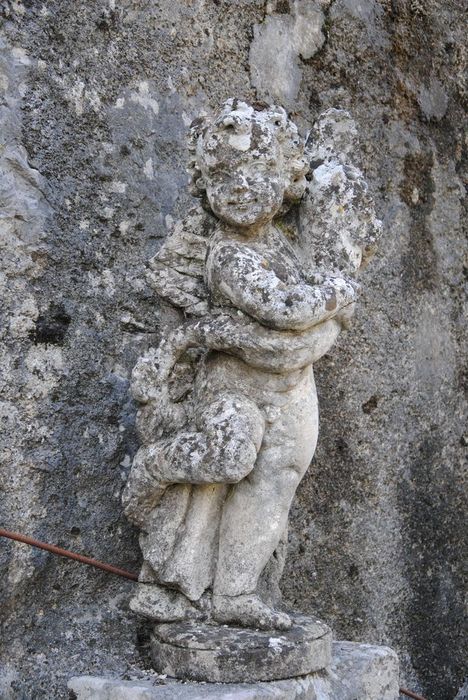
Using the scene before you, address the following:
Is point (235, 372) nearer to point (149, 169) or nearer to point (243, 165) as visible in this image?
point (243, 165)

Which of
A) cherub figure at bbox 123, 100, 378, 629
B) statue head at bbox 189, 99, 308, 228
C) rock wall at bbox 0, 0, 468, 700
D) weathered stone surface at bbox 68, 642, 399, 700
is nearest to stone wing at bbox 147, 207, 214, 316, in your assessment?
cherub figure at bbox 123, 100, 378, 629

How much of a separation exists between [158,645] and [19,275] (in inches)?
46.1

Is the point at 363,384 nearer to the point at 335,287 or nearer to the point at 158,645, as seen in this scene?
the point at 335,287

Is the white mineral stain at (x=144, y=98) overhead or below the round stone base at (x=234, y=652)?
overhead

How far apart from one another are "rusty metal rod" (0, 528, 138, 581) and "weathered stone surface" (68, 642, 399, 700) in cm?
36

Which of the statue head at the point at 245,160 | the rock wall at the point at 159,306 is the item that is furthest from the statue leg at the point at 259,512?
the statue head at the point at 245,160

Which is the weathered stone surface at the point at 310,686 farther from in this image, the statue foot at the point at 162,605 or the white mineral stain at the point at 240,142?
the white mineral stain at the point at 240,142

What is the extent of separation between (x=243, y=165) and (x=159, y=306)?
79 centimetres

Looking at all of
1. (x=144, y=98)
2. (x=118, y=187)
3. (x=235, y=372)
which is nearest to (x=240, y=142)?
(x=235, y=372)

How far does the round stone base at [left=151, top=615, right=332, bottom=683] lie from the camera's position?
2893 mm

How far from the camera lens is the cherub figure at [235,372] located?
299cm

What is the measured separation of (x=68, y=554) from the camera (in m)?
3.22

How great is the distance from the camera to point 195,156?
316 cm

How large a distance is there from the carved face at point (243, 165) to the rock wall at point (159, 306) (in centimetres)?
66
